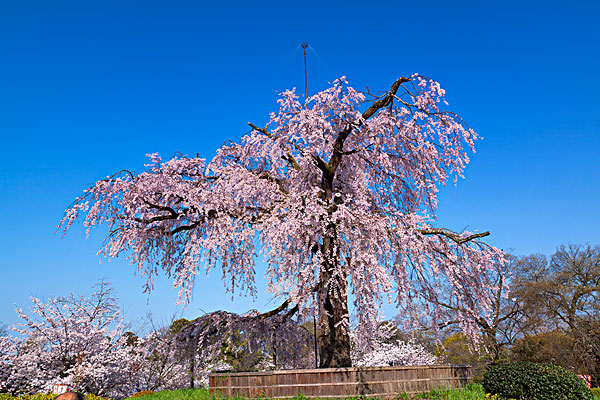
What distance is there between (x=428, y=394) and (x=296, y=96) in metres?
8.83

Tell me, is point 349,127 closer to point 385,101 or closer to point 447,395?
point 385,101

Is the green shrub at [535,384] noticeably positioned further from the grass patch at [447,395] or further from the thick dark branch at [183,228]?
the thick dark branch at [183,228]

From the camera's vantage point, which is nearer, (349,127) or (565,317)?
(349,127)

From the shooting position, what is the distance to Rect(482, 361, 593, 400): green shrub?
11516mm

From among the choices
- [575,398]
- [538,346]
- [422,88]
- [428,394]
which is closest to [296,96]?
[422,88]

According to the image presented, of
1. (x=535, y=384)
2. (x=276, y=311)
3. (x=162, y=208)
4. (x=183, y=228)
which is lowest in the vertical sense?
(x=535, y=384)

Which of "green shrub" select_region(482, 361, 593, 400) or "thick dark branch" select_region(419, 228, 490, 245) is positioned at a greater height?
"thick dark branch" select_region(419, 228, 490, 245)

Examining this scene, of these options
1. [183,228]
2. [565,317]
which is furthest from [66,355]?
[565,317]

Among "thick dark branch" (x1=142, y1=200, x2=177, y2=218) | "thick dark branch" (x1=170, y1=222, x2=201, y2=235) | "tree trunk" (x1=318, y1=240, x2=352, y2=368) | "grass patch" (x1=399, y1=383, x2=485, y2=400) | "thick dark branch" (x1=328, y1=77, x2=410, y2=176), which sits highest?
"thick dark branch" (x1=328, y1=77, x2=410, y2=176)

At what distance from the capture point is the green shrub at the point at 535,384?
11.5 metres

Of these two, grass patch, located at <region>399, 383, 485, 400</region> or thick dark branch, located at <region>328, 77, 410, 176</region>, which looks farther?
thick dark branch, located at <region>328, 77, 410, 176</region>

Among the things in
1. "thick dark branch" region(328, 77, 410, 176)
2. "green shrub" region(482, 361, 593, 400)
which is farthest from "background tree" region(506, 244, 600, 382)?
"thick dark branch" region(328, 77, 410, 176)

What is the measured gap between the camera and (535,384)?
11.6 m

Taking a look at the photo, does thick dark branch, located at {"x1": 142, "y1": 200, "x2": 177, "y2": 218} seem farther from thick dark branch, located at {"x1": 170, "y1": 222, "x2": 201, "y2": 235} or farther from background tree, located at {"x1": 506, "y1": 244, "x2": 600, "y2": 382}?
background tree, located at {"x1": 506, "y1": 244, "x2": 600, "y2": 382}
